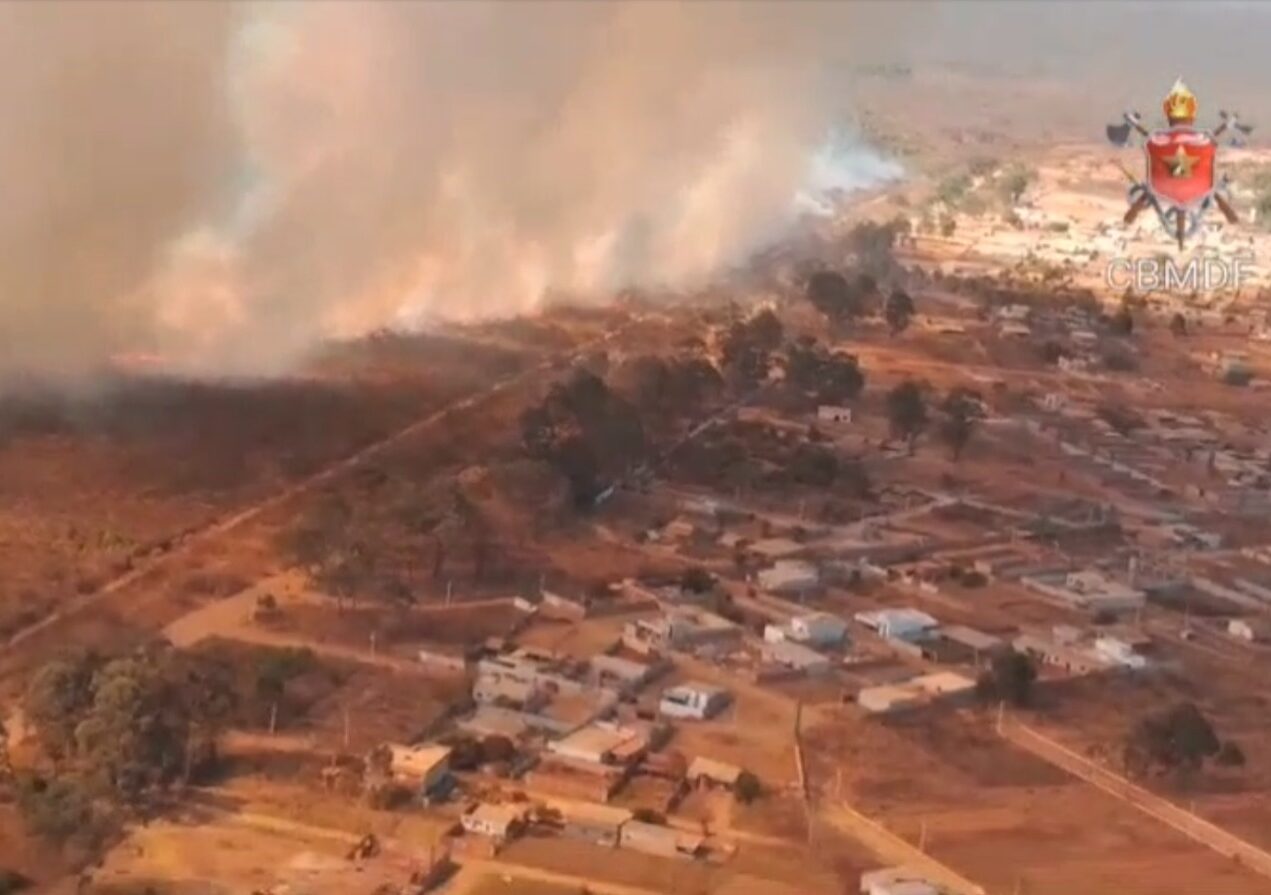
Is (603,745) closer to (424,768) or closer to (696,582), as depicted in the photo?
(424,768)

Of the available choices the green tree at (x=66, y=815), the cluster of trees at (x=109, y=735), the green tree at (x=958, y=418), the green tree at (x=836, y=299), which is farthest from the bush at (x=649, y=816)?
the green tree at (x=836, y=299)

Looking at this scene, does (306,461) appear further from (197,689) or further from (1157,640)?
(1157,640)

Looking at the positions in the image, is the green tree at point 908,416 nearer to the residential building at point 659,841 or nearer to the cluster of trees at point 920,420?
the cluster of trees at point 920,420

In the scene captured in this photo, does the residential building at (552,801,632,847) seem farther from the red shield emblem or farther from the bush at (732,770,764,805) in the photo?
the red shield emblem

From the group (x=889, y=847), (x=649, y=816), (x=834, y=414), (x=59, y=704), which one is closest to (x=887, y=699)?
(x=889, y=847)

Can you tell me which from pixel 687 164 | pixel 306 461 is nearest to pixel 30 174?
pixel 306 461

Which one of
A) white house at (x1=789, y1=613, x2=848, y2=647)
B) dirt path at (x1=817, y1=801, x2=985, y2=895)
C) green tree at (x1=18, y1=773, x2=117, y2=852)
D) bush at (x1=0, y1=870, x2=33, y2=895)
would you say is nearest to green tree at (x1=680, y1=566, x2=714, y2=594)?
white house at (x1=789, y1=613, x2=848, y2=647)
